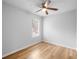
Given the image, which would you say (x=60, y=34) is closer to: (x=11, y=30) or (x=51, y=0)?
(x=51, y=0)

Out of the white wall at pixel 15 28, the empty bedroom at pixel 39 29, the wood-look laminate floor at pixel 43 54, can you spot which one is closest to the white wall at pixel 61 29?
the empty bedroom at pixel 39 29

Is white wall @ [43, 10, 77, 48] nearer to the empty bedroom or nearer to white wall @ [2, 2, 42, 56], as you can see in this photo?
the empty bedroom

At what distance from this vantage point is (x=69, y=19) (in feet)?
12.8

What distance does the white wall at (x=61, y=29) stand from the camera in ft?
12.5

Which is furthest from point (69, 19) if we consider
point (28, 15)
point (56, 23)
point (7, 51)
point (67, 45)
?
point (7, 51)

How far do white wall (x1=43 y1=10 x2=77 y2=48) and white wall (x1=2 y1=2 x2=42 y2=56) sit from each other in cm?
178

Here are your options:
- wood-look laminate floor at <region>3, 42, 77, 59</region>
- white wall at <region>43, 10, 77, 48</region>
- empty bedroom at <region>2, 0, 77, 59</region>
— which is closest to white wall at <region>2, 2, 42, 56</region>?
empty bedroom at <region>2, 0, 77, 59</region>

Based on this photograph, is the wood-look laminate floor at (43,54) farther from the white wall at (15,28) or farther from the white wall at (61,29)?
the white wall at (61,29)

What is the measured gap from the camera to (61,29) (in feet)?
14.0

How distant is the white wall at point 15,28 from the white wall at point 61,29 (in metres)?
1.78

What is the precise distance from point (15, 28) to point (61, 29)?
312 cm

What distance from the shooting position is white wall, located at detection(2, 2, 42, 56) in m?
2.53

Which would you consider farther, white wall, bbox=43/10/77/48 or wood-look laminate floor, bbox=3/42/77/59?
white wall, bbox=43/10/77/48

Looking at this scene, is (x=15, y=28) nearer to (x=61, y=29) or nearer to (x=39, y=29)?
(x=39, y=29)
